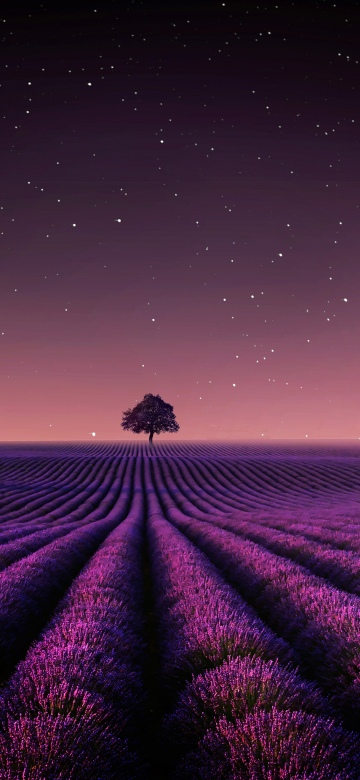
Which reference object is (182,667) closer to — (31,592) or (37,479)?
(31,592)

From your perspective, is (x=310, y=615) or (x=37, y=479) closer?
(x=310, y=615)

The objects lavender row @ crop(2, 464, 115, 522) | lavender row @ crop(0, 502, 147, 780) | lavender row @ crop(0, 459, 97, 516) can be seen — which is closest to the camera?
lavender row @ crop(0, 502, 147, 780)

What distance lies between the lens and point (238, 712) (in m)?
2.31

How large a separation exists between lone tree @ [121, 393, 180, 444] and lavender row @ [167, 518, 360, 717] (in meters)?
69.1

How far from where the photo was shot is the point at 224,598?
16.4ft

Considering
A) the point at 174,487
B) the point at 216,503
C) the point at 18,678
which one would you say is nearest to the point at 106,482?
the point at 174,487

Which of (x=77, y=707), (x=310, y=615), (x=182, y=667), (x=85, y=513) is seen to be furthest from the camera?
(x=85, y=513)

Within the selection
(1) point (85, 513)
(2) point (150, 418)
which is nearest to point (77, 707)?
(1) point (85, 513)

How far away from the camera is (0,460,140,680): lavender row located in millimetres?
4535

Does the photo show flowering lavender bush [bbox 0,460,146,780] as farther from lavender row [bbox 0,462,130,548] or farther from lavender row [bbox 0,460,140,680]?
lavender row [bbox 0,462,130,548]

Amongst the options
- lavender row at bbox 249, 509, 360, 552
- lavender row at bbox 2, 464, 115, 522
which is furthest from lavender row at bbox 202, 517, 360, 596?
lavender row at bbox 2, 464, 115, 522

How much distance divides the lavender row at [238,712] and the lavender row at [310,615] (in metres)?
0.43

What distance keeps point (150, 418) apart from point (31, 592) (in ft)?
233

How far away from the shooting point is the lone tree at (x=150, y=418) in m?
76.8
